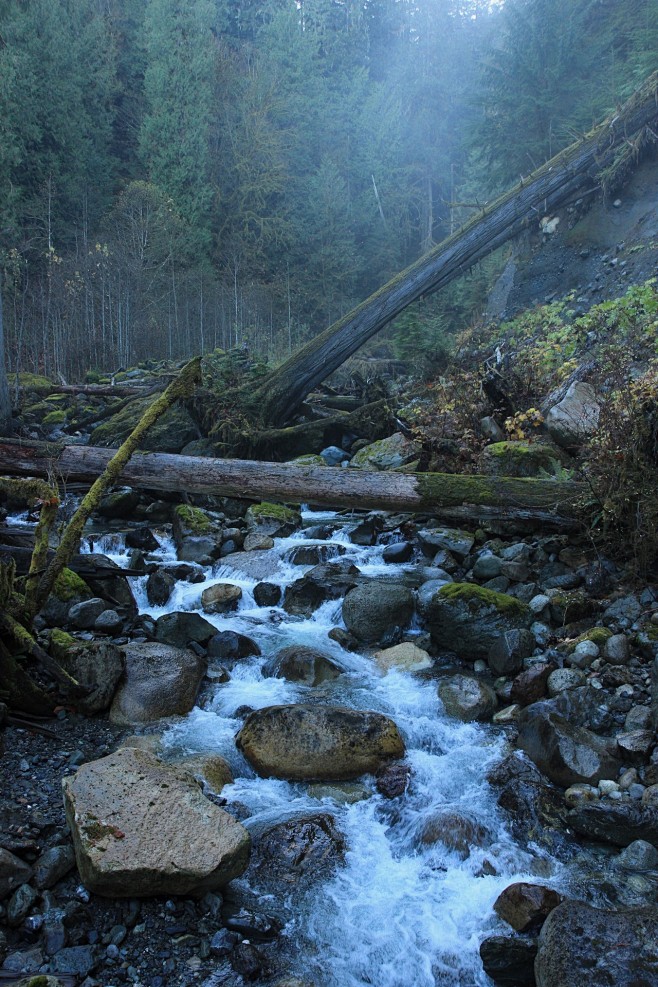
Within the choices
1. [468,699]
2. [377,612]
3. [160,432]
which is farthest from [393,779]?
[160,432]

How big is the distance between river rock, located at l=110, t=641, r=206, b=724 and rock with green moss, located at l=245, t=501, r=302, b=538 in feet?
12.2

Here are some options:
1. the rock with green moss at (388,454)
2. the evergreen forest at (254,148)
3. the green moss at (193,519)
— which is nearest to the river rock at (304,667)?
the green moss at (193,519)

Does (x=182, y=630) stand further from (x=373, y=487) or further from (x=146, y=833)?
(x=146, y=833)

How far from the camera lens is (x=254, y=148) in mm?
32844

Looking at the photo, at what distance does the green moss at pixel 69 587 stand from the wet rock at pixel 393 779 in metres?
3.37

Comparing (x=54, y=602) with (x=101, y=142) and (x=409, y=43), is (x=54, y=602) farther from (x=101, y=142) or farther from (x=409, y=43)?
(x=409, y=43)

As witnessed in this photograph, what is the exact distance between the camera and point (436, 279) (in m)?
12.8

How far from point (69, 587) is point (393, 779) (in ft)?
11.8

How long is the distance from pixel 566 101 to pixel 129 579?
18643 mm

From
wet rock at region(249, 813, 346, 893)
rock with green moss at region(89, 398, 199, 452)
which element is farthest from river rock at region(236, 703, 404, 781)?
rock with green moss at region(89, 398, 199, 452)

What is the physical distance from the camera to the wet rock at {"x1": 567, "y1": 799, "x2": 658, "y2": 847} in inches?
149

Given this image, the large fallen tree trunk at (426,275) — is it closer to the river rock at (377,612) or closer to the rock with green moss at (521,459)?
the rock with green moss at (521,459)

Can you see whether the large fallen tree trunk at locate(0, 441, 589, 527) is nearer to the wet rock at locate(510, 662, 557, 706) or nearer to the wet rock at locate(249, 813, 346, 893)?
the wet rock at locate(510, 662, 557, 706)

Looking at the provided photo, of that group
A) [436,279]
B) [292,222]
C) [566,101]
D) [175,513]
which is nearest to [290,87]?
[292,222]
